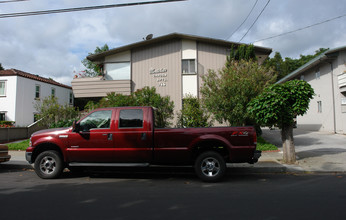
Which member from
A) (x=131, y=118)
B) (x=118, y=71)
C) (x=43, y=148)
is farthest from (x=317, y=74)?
(x=43, y=148)

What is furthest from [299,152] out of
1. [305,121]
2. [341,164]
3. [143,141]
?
[305,121]

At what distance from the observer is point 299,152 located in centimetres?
1075

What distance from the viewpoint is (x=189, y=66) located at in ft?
53.3

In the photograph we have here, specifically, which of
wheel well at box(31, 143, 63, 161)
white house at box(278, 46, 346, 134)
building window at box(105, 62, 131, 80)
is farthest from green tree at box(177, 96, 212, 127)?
white house at box(278, 46, 346, 134)

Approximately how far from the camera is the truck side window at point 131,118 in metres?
6.77

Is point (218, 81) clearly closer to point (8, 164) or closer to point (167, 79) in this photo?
point (167, 79)

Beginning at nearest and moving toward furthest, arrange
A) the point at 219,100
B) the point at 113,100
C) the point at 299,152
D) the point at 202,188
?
the point at 202,188, the point at 299,152, the point at 219,100, the point at 113,100

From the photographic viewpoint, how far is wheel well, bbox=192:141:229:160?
259 inches

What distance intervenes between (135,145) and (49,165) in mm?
2562

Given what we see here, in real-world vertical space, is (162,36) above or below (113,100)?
above

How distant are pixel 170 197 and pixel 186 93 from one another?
36.4 ft

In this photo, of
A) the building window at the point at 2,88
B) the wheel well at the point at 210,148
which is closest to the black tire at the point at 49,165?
the wheel well at the point at 210,148

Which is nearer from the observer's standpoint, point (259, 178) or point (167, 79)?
point (259, 178)

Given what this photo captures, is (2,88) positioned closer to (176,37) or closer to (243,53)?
(176,37)
